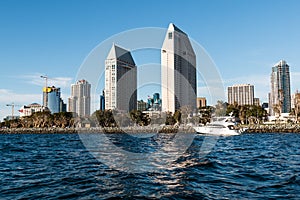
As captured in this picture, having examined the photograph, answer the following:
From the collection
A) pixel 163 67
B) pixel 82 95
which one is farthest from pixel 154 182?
pixel 82 95

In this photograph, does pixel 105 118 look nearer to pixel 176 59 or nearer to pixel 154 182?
pixel 176 59

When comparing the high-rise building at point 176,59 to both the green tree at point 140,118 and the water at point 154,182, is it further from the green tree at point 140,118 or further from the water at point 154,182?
the green tree at point 140,118

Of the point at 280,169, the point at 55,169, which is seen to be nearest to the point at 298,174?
the point at 280,169

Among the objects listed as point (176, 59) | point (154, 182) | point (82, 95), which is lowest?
point (154, 182)

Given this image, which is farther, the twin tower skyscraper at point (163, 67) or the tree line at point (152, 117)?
the tree line at point (152, 117)

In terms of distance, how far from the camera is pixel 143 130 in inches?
3693

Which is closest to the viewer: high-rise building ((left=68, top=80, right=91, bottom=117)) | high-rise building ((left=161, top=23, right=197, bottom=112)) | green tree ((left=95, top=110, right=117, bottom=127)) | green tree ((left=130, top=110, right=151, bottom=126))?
high-rise building ((left=161, top=23, right=197, bottom=112))

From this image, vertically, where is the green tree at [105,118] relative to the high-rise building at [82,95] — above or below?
below

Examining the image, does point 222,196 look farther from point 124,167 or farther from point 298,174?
point 124,167

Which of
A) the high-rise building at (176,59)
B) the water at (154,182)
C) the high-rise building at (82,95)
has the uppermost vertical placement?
the high-rise building at (176,59)

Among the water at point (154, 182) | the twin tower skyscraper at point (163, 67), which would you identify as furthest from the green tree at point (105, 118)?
the water at point (154, 182)

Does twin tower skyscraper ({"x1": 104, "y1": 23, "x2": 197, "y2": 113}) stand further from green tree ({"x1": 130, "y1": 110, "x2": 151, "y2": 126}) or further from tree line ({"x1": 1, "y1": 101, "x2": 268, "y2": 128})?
green tree ({"x1": 130, "y1": 110, "x2": 151, "y2": 126})

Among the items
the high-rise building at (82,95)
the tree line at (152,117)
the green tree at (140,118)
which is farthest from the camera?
the green tree at (140,118)

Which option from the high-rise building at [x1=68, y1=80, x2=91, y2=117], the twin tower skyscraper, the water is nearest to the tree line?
the high-rise building at [x1=68, y1=80, x2=91, y2=117]
